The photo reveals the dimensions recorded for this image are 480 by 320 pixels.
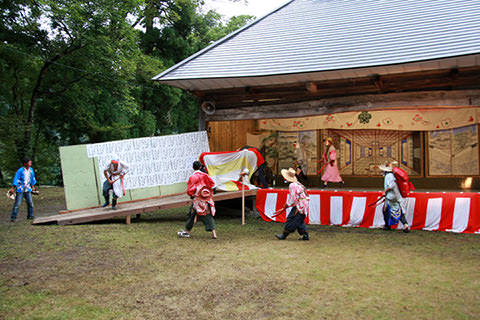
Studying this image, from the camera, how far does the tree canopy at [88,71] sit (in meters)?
14.5

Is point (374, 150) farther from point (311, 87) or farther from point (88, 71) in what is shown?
point (88, 71)

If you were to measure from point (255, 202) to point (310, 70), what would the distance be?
3.80 meters

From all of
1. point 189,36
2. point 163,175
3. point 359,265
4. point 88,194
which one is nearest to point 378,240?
point 359,265

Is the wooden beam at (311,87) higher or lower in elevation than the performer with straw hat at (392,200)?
higher

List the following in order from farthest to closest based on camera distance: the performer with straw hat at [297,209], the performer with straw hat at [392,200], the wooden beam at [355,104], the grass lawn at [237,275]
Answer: the wooden beam at [355,104], the performer with straw hat at [392,200], the performer with straw hat at [297,209], the grass lawn at [237,275]

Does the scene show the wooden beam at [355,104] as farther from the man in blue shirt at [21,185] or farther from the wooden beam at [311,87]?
the man in blue shirt at [21,185]

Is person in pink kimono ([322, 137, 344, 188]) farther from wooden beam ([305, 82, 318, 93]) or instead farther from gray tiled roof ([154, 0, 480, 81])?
gray tiled roof ([154, 0, 480, 81])

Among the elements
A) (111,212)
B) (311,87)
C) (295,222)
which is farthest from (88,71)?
(295,222)

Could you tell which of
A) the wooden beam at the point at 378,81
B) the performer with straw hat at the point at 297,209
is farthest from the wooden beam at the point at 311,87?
the performer with straw hat at the point at 297,209

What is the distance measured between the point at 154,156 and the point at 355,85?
6.14 m

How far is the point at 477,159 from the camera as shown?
11742 millimetres

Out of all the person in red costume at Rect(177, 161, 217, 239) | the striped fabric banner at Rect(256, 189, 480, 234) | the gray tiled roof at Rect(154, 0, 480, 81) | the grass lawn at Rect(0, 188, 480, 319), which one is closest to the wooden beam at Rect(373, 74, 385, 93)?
the gray tiled roof at Rect(154, 0, 480, 81)

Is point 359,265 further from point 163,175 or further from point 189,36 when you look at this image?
point 189,36

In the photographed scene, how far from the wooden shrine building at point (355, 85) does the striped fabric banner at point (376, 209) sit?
2297mm
